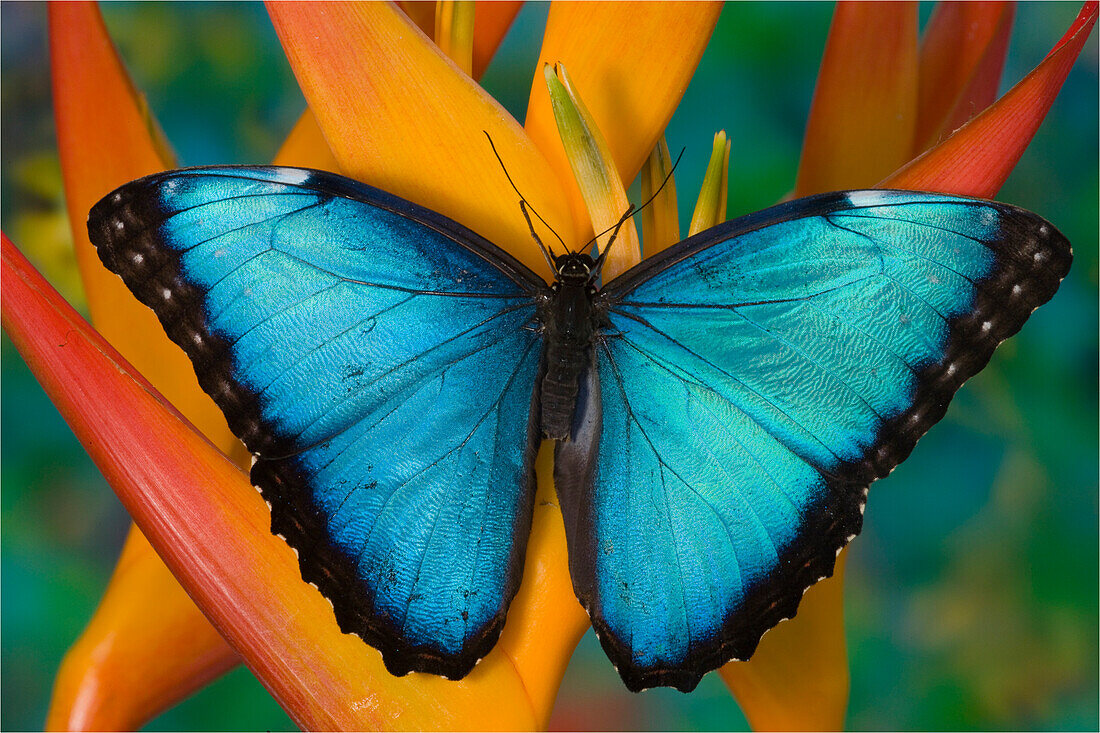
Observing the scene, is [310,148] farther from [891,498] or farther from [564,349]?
[891,498]

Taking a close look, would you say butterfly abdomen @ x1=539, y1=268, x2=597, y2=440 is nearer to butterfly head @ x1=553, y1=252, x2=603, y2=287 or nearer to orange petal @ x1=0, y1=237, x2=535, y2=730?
butterfly head @ x1=553, y1=252, x2=603, y2=287

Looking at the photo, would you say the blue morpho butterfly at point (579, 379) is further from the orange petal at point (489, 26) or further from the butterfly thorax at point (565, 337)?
the orange petal at point (489, 26)

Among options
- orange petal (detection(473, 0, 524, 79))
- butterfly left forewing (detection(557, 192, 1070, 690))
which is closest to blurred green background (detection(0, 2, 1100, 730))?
orange petal (detection(473, 0, 524, 79))

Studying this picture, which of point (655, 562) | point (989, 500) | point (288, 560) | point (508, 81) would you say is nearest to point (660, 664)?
point (655, 562)

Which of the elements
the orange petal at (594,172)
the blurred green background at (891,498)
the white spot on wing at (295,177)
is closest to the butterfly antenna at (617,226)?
the orange petal at (594,172)

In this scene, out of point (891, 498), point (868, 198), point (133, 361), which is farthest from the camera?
point (891, 498)

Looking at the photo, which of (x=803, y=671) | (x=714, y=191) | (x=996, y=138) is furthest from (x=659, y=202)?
(x=803, y=671)

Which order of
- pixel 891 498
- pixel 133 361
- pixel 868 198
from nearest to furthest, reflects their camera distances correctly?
pixel 868 198 < pixel 133 361 < pixel 891 498
